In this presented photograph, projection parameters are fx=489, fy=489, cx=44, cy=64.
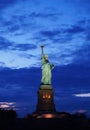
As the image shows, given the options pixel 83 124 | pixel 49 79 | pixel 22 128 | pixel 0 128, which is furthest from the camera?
pixel 49 79

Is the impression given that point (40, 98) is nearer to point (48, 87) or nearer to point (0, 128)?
point (48, 87)

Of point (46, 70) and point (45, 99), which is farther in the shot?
point (46, 70)

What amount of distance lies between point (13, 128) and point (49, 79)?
25572 mm

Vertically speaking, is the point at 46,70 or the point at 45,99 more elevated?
the point at 46,70

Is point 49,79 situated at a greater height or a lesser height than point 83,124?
greater

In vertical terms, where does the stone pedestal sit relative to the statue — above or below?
below

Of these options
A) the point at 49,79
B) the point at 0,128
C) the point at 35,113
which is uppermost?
the point at 49,79

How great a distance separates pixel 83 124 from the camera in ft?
164

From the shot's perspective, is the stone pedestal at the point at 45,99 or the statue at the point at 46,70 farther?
the statue at the point at 46,70

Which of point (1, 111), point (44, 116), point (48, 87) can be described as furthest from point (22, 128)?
point (48, 87)

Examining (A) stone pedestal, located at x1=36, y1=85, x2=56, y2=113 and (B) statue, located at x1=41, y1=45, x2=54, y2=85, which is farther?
Answer: (B) statue, located at x1=41, y1=45, x2=54, y2=85

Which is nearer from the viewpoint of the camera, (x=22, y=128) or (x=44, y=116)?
(x=22, y=128)

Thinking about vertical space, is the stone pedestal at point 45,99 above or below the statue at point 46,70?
below

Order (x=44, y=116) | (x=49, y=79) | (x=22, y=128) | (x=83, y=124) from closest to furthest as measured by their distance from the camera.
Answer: (x=22, y=128) < (x=83, y=124) < (x=44, y=116) < (x=49, y=79)
